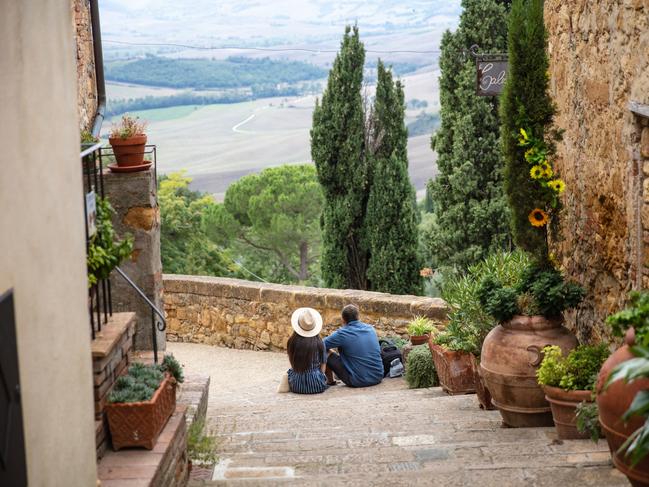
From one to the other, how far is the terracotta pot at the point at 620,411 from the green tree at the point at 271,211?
19340mm

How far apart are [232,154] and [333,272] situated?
121 ft

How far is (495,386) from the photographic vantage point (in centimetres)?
687

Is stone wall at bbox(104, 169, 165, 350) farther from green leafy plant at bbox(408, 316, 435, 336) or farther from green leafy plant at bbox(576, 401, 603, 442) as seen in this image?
green leafy plant at bbox(408, 316, 435, 336)

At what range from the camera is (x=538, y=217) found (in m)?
7.21

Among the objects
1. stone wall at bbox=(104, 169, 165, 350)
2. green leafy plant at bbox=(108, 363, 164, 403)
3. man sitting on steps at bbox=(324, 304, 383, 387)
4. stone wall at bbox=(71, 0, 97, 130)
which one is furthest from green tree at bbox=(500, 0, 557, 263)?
stone wall at bbox=(71, 0, 97, 130)

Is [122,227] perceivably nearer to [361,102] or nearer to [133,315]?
[133,315]

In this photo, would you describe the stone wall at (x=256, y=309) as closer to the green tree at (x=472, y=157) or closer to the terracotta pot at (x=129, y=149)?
the green tree at (x=472, y=157)

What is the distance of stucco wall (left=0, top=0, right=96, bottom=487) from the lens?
3.55 m

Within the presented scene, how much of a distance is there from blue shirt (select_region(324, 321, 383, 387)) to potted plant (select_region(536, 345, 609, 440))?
4093 millimetres

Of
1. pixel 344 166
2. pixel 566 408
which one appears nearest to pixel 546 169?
pixel 566 408

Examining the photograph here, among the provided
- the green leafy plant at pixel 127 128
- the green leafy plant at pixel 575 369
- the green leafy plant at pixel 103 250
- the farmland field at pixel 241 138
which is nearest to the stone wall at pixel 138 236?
the green leafy plant at pixel 127 128

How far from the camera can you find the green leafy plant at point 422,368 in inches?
390

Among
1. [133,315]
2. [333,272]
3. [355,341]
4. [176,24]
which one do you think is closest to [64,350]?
[133,315]

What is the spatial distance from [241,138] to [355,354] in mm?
46604
